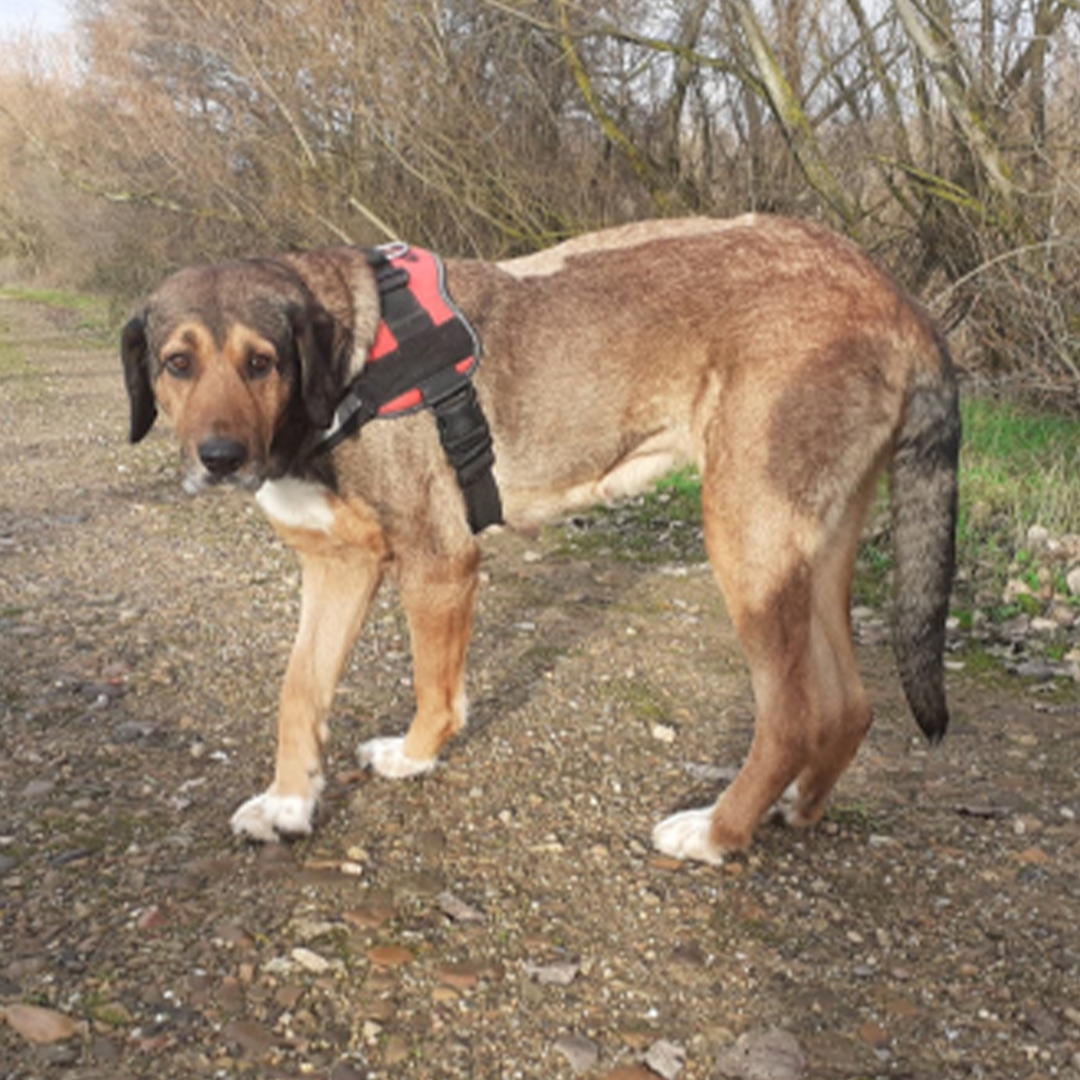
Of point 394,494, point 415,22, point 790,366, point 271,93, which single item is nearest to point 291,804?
point 394,494

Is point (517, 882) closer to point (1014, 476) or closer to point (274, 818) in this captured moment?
point (274, 818)

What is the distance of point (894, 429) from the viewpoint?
11.7ft

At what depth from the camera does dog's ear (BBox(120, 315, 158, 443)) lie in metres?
3.43

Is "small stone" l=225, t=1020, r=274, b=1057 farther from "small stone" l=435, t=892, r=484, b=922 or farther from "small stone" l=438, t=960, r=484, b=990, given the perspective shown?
"small stone" l=435, t=892, r=484, b=922

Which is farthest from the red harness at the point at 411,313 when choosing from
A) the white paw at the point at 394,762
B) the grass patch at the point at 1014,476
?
the grass patch at the point at 1014,476

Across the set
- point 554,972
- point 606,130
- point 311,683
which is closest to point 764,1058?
point 554,972

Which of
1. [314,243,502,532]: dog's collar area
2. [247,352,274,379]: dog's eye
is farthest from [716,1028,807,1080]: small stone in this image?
[247,352,274,379]: dog's eye

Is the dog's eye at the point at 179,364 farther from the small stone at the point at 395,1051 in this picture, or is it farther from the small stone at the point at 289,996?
the small stone at the point at 395,1051

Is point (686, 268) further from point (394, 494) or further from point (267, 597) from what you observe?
point (267, 597)

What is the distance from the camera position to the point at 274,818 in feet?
11.4

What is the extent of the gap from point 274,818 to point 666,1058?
4.85ft

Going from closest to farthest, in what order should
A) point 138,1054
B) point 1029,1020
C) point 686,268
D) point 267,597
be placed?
point 138,1054, point 1029,1020, point 686,268, point 267,597

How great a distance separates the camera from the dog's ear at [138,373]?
11.3 feet

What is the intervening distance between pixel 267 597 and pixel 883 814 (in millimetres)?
3590
